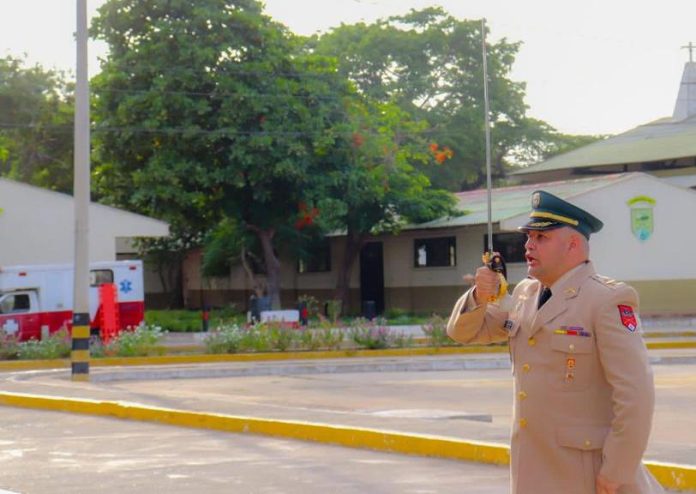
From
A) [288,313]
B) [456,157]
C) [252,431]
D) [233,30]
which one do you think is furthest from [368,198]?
[252,431]

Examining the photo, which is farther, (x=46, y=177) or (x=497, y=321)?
(x=46, y=177)

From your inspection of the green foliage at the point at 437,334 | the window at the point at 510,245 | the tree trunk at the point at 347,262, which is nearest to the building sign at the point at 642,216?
the window at the point at 510,245

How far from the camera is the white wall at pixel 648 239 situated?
4456cm

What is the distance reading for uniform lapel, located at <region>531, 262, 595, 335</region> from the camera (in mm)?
5137

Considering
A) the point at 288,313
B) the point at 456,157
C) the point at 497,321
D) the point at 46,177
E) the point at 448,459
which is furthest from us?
the point at 456,157

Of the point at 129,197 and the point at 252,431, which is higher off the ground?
the point at 129,197

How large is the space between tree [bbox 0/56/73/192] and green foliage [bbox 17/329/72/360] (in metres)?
28.9

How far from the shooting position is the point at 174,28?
1730 inches

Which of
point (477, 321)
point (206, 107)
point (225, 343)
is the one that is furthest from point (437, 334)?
point (477, 321)

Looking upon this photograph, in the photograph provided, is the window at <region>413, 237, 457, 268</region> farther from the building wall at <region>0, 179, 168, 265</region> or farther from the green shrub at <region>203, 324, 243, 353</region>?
the green shrub at <region>203, 324, 243, 353</region>

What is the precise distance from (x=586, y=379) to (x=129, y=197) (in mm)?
43157

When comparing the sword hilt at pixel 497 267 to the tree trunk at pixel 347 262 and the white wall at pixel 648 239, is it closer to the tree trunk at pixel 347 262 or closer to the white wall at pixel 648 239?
the white wall at pixel 648 239

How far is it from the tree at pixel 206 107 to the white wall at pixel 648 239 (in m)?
9.08

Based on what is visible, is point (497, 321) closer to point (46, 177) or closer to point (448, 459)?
point (448, 459)
